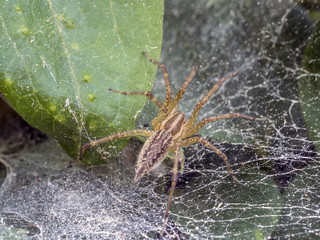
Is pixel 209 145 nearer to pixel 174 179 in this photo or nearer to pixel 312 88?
pixel 174 179

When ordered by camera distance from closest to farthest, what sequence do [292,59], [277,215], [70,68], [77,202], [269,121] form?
[277,215], [70,68], [77,202], [269,121], [292,59]

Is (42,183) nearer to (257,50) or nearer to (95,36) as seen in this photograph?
(95,36)

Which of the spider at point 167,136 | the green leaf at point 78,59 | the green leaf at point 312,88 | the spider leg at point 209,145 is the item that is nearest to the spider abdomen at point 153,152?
the spider at point 167,136

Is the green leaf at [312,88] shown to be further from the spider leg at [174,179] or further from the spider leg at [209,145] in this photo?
the spider leg at [174,179]

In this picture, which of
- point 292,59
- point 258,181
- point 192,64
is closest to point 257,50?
point 292,59

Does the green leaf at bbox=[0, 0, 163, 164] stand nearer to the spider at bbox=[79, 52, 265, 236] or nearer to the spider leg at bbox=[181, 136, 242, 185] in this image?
the spider at bbox=[79, 52, 265, 236]

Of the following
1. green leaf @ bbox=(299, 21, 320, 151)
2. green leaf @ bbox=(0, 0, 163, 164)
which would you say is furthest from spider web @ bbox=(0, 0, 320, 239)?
green leaf @ bbox=(0, 0, 163, 164)

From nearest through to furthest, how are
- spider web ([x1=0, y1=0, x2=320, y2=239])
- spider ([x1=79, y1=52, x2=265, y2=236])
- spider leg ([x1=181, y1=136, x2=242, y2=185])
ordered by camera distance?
spider web ([x1=0, y1=0, x2=320, y2=239]) < spider ([x1=79, y1=52, x2=265, y2=236]) < spider leg ([x1=181, y1=136, x2=242, y2=185])
